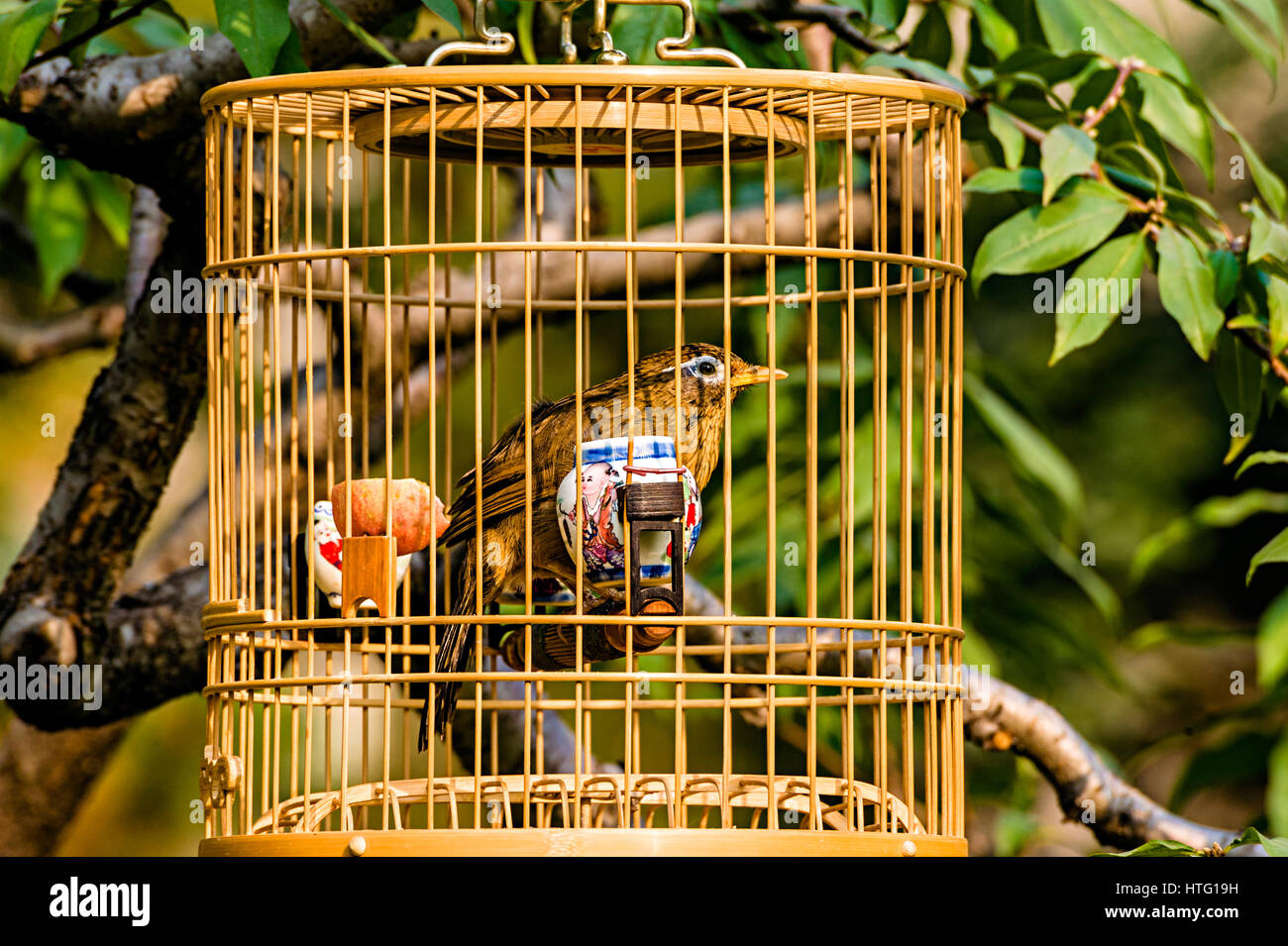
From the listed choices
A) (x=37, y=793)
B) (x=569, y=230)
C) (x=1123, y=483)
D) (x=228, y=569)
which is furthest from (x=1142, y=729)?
(x=228, y=569)

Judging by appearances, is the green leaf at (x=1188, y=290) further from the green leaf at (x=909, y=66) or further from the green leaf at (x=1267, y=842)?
the green leaf at (x=1267, y=842)

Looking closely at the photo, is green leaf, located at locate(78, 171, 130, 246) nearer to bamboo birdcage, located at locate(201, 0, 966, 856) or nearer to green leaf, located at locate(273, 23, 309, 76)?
bamboo birdcage, located at locate(201, 0, 966, 856)

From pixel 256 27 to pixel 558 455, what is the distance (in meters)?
1.07

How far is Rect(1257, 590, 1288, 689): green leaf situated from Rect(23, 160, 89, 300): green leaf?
13.5 feet

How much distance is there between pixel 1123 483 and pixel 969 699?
5.24 metres

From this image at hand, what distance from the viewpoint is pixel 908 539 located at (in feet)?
11.5

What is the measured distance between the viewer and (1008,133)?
14.6 ft

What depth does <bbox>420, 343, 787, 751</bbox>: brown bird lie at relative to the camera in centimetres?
370

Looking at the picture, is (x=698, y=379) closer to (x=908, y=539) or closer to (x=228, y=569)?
(x=908, y=539)

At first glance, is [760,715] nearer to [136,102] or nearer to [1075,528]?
[1075,528]

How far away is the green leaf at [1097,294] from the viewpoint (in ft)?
13.5

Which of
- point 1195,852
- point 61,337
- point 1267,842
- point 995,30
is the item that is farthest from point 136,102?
point 1267,842

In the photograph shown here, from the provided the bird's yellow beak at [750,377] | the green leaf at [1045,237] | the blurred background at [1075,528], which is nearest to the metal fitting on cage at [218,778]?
the bird's yellow beak at [750,377]

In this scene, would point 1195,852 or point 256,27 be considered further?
point 256,27
